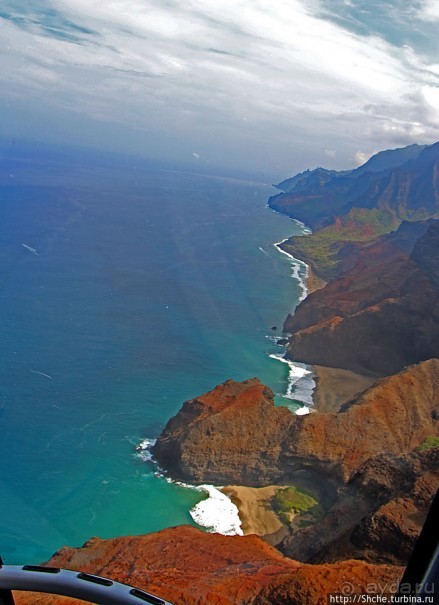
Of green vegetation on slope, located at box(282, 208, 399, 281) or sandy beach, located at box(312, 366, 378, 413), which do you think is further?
green vegetation on slope, located at box(282, 208, 399, 281)

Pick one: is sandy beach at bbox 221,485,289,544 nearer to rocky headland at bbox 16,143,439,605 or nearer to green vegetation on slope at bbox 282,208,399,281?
rocky headland at bbox 16,143,439,605

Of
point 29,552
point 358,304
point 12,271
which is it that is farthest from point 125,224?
point 29,552

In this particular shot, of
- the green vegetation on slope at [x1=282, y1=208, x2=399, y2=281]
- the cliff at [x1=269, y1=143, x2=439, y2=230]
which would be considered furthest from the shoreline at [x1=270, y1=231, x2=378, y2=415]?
the cliff at [x1=269, y1=143, x2=439, y2=230]

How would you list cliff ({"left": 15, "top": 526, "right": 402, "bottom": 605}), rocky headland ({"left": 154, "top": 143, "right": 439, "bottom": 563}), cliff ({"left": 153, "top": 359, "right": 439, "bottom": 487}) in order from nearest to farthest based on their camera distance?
1. cliff ({"left": 15, "top": 526, "right": 402, "bottom": 605})
2. rocky headland ({"left": 154, "top": 143, "right": 439, "bottom": 563})
3. cliff ({"left": 153, "top": 359, "right": 439, "bottom": 487})

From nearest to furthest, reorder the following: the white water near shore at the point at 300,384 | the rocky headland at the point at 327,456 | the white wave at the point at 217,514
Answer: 1. the rocky headland at the point at 327,456
2. the white wave at the point at 217,514
3. the white water near shore at the point at 300,384

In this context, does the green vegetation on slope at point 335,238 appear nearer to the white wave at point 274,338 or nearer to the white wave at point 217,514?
the white wave at point 274,338

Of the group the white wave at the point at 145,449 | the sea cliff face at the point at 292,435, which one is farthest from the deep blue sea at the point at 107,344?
the sea cliff face at the point at 292,435

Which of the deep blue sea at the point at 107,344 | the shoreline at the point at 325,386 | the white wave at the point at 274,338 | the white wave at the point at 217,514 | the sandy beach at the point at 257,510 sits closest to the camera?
the sandy beach at the point at 257,510
